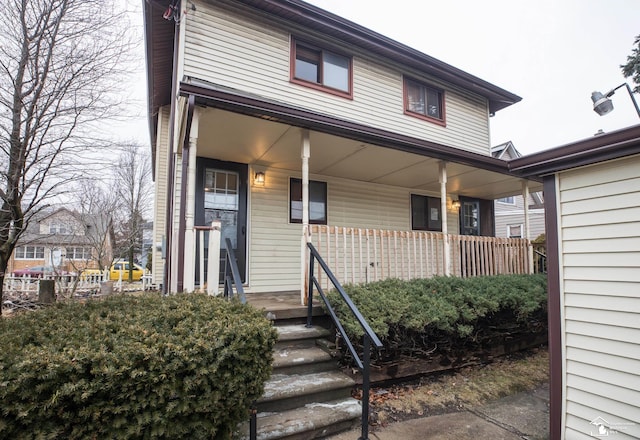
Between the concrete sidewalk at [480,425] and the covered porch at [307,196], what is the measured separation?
196cm

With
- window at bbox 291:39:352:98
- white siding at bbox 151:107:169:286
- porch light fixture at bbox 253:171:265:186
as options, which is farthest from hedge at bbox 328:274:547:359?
white siding at bbox 151:107:169:286

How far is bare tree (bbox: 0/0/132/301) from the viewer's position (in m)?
4.56

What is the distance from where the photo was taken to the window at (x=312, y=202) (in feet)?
21.5

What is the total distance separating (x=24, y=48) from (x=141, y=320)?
4.85 meters

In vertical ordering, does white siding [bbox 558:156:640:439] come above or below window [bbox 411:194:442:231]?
below

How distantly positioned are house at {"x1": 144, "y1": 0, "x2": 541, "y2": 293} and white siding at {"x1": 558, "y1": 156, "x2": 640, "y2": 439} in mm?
2535

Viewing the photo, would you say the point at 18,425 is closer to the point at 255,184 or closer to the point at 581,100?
the point at 255,184

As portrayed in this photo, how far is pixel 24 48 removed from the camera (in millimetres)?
4633

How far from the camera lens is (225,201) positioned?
5.96 meters

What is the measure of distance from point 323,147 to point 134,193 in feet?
67.9

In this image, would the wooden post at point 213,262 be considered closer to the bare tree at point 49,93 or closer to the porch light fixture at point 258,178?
the porch light fixture at point 258,178

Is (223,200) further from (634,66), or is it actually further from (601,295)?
(634,66)

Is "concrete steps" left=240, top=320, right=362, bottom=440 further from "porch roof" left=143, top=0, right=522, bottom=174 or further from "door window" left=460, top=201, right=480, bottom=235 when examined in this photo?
"door window" left=460, top=201, right=480, bottom=235

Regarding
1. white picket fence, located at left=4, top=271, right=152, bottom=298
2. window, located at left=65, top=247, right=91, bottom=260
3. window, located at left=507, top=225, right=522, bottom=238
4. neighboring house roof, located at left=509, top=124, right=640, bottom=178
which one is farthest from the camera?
window, located at left=507, top=225, right=522, bottom=238
